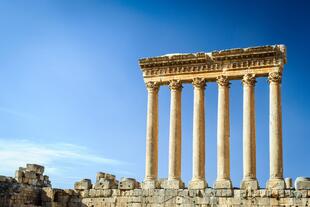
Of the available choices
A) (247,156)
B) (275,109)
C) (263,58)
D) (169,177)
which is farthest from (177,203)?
(263,58)

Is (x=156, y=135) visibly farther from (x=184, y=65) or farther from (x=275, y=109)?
(x=275, y=109)

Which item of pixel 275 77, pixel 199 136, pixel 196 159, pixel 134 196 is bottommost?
pixel 134 196

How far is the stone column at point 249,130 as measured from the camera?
3144cm

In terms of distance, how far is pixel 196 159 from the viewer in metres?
32.9

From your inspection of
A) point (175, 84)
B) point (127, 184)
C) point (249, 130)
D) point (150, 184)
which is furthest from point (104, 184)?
point (249, 130)

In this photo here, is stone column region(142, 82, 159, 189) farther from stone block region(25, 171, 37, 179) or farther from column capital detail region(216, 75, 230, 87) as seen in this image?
stone block region(25, 171, 37, 179)

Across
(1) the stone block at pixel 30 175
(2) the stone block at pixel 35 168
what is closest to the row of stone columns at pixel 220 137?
(2) the stone block at pixel 35 168

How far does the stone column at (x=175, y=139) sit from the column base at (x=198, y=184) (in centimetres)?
89

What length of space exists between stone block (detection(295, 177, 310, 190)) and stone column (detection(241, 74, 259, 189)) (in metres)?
2.84

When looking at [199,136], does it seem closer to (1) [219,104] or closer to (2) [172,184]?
(1) [219,104]

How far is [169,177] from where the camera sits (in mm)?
33219

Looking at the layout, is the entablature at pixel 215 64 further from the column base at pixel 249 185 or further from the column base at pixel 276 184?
the column base at pixel 249 185

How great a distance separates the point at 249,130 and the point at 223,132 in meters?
1.55

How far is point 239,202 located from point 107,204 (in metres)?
7.87
